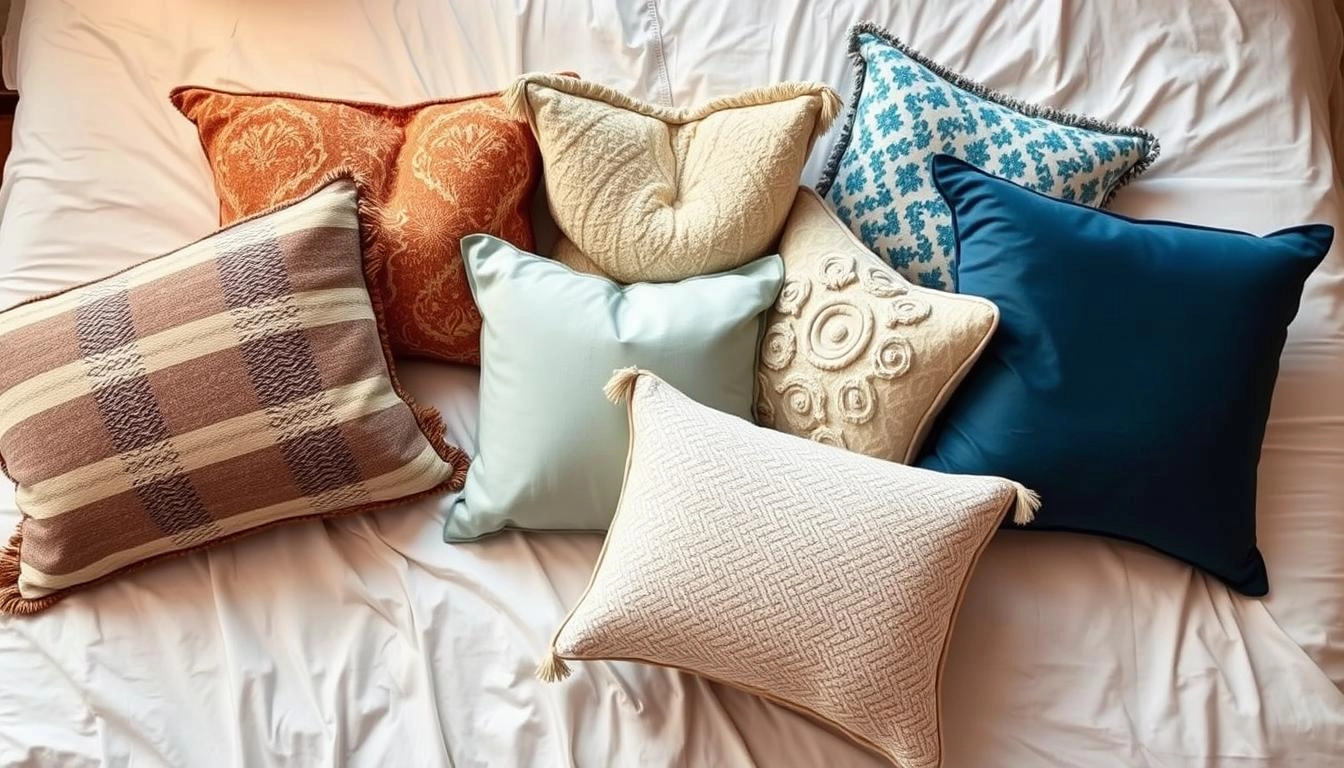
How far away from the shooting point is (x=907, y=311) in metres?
1.03

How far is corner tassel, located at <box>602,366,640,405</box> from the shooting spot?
999 mm

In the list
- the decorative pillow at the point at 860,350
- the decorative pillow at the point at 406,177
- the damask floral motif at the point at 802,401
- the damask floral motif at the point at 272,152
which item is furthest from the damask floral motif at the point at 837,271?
the damask floral motif at the point at 272,152

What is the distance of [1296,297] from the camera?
41.8 inches

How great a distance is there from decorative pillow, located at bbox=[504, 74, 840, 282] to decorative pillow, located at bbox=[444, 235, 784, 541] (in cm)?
5

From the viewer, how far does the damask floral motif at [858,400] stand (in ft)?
3.38

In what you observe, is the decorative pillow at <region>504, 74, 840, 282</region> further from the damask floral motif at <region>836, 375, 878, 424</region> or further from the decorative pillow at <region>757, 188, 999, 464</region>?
the damask floral motif at <region>836, 375, 878, 424</region>

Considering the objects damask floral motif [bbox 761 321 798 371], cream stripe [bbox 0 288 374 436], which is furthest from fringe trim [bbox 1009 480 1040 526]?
Answer: cream stripe [bbox 0 288 374 436]

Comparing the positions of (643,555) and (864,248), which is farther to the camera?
(864,248)

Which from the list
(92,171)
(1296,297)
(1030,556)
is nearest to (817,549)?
(1030,556)

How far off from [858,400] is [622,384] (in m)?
→ 0.25

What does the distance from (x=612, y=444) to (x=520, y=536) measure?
16cm

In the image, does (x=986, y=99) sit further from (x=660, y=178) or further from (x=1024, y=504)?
(x=1024, y=504)

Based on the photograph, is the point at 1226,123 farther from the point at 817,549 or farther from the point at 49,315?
the point at 49,315

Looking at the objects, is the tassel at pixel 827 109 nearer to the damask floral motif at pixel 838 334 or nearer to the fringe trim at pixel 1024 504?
the damask floral motif at pixel 838 334
